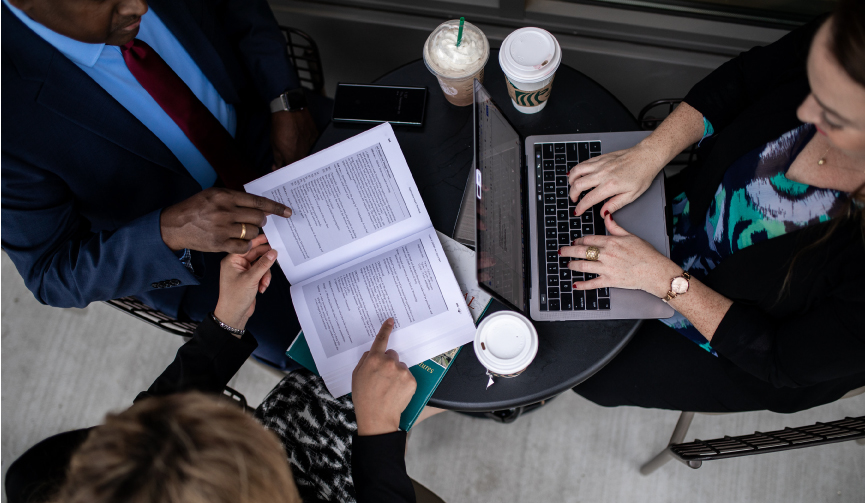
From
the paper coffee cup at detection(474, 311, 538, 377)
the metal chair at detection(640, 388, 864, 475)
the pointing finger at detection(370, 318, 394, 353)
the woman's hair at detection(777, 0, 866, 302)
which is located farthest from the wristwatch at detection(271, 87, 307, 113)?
the metal chair at detection(640, 388, 864, 475)

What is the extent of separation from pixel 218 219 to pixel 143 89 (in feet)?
1.28

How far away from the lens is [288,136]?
1.35 metres

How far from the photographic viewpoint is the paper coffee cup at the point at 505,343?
0.94m

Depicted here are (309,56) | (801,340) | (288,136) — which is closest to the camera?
(801,340)

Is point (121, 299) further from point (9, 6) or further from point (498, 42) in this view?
point (498, 42)

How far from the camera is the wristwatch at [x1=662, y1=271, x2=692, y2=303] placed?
0.98m

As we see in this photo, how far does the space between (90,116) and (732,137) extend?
52.0 inches

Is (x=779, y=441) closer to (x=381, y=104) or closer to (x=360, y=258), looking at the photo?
(x=360, y=258)

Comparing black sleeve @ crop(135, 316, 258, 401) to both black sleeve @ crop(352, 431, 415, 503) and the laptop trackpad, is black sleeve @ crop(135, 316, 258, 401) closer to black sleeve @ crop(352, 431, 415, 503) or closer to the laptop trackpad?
black sleeve @ crop(352, 431, 415, 503)

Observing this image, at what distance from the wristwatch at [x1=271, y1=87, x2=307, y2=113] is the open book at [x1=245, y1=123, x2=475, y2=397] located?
354 mm

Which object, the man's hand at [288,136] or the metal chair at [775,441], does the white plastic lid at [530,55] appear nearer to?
the man's hand at [288,136]

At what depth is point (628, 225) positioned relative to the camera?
42.7 inches

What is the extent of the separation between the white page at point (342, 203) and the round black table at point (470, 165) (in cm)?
9

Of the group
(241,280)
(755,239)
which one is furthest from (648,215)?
(241,280)
